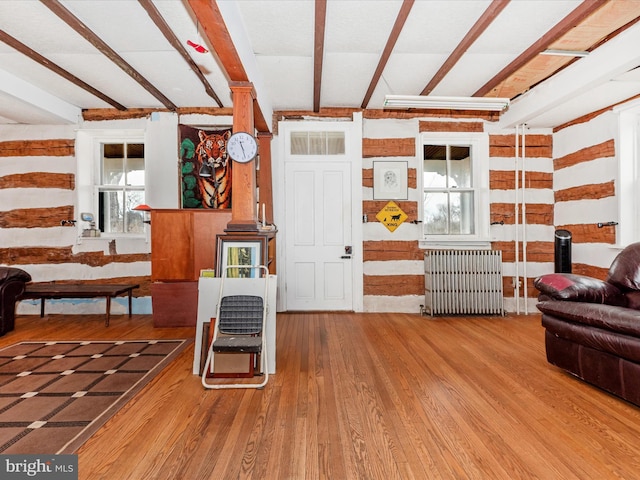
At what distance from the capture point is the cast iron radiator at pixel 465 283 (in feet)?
16.5

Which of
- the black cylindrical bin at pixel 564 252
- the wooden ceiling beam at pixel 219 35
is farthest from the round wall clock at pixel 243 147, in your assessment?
the black cylindrical bin at pixel 564 252

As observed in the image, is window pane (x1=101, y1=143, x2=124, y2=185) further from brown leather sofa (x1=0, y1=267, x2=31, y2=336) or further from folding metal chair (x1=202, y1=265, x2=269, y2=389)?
folding metal chair (x1=202, y1=265, x2=269, y2=389)

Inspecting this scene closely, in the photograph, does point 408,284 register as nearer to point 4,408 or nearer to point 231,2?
point 231,2

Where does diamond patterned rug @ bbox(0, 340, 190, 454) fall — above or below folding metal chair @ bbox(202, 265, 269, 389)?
below

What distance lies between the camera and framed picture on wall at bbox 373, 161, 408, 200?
5.29m

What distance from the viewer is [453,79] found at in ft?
14.2

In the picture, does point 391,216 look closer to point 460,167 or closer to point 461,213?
point 461,213

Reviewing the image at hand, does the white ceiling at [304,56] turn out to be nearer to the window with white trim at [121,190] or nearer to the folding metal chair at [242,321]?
the window with white trim at [121,190]

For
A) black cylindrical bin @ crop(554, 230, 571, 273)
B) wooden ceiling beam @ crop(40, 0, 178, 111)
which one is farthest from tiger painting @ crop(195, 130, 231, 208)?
black cylindrical bin @ crop(554, 230, 571, 273)

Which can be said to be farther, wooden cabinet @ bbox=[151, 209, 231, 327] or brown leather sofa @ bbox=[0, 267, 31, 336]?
wooden cabinet @ bbox=[151, 209, 231, 327]

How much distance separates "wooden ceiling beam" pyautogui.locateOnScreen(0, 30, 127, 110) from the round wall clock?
7.55 ft

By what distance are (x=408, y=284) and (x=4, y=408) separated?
464 cm

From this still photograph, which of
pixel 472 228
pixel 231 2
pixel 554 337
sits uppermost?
pixel 231 2

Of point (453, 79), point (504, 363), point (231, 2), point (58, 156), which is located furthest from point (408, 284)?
point (58, 156)
